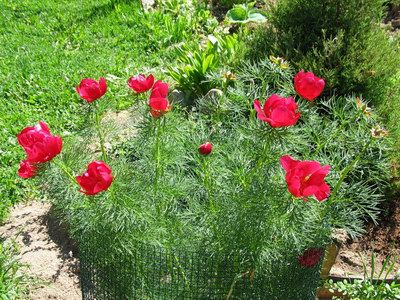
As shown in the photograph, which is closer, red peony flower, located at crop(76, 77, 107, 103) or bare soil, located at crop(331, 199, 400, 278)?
red peony flower, located at crop(76, 77, 107, 103)

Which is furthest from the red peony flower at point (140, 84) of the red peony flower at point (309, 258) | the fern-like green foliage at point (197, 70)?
the fern-like green foliage at point (197, 70)

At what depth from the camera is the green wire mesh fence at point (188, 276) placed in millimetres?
2371

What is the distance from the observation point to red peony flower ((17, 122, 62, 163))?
6.78ft

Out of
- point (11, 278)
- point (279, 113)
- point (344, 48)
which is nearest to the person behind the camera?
point (279, 113)

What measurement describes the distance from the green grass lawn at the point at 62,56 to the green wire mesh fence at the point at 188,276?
147 centimetres

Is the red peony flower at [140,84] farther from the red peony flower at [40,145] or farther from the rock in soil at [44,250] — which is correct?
the rock in soil at [44,250]

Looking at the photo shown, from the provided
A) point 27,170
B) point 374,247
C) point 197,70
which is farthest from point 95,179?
point 197,70

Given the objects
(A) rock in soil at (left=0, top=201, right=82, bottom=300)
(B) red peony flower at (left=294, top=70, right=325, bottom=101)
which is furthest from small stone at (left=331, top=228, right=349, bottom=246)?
(A) rock in soil at (left=0, top=201, right=82, bottom=300)

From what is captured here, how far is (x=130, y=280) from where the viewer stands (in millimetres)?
2457

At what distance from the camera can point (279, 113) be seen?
195 centimetres

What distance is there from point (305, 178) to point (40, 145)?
939 mm

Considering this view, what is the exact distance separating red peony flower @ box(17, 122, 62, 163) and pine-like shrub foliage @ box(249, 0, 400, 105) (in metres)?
1.80

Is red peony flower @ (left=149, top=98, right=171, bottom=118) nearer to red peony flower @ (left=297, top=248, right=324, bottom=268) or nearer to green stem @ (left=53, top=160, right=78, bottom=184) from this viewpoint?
green stem @ (left=53, top=160, right=78, bottom=184)

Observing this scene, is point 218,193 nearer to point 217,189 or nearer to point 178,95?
point 217,189
